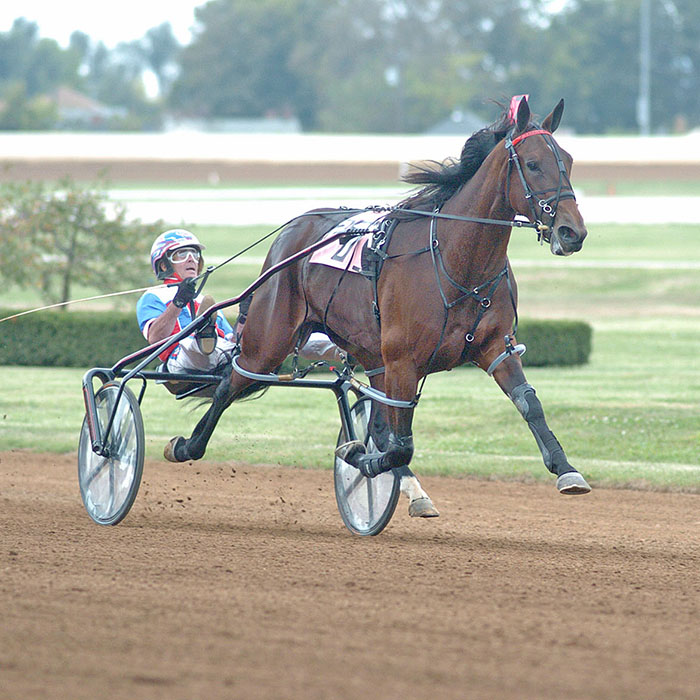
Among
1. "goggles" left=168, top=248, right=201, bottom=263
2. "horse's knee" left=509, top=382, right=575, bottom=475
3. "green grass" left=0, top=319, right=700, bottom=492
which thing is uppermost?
"goggles" left=168, top=248, right=201, bottom=263

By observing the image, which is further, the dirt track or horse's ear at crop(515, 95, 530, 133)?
horse's ear at crop(515, 95, 530, 133)

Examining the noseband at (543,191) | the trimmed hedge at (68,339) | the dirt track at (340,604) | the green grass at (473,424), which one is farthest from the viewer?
the trimmed hedge at (68,339)

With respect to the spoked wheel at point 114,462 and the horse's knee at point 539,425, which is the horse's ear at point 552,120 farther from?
the spoked wheel at point 114,462

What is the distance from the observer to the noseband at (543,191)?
4.85 m

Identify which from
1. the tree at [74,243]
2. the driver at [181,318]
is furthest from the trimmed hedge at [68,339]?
the driver at [181,318]

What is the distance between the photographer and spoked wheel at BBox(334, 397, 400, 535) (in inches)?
226

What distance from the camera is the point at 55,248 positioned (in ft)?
46.3

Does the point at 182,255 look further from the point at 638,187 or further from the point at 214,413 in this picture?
the point at 638,187

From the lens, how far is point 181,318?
6.48m

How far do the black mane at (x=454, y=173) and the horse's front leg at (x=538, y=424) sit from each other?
0.79 meters

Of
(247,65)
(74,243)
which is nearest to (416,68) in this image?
(247,65)

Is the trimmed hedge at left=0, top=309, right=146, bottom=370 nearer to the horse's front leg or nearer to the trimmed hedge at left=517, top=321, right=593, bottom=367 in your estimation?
the trimmed hedge at left=517, top=321, right=593, bottom=367

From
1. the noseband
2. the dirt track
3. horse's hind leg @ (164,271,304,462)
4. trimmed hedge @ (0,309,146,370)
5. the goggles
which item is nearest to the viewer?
the dirt track

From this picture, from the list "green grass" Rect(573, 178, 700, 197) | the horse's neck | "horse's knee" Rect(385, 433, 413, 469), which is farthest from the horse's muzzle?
A: "green grass" Rect(573, 178, 700, 197)
